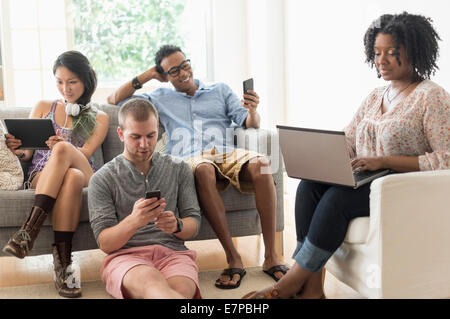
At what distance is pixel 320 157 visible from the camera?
213 centimetres

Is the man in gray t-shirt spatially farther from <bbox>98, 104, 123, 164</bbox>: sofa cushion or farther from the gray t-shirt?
<bbox>98, 104, 123, 164</bbox>: sofa cushion

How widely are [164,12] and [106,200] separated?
370cm

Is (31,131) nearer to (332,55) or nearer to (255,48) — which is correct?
(332,55)

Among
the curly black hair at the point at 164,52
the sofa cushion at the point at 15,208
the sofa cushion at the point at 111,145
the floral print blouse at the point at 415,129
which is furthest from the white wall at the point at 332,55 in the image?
the sofa cushion at the point at 15,208

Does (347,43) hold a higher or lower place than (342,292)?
higher

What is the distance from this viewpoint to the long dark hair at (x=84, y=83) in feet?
9.30

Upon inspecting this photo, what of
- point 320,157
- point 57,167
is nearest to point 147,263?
point 57,167

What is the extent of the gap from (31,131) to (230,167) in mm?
904

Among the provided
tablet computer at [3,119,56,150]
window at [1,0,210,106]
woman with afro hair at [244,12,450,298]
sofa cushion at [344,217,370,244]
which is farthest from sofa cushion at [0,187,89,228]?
window at [1,0,210,106]

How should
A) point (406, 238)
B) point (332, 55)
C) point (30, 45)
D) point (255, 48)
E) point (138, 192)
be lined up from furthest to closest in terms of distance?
1. point (255, 48)
2. point (30, 45)
3. point (332, 55)
4. point (138, 192)
5. point (406, 238)

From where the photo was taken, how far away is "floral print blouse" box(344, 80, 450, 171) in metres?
2.11

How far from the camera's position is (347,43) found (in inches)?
149
